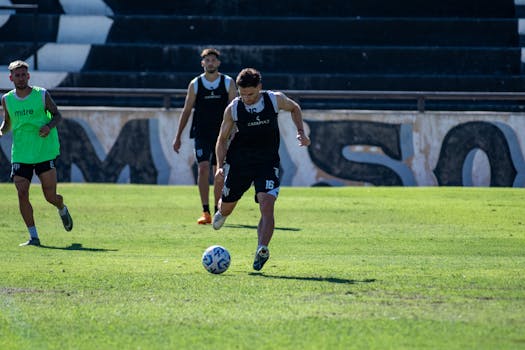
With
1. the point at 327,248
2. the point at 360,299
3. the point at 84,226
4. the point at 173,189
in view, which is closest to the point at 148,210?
the point at 84,226

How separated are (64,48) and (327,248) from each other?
17.6m

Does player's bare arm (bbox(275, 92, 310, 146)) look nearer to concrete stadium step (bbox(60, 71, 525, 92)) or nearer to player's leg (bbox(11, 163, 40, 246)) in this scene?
player's leg (bbox(11, 163, 40, 246))

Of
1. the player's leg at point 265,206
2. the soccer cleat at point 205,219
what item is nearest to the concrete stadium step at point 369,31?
the soccer cleat at point 205,219

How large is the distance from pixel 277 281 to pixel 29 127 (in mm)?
5091

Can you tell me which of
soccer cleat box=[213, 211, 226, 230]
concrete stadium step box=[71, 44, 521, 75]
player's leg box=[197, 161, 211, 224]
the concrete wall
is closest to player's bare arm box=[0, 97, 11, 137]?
player's leg box=[197, 161, 211, 224]

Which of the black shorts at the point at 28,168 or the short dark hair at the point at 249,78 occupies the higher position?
the short dark hair at the point at 249,78

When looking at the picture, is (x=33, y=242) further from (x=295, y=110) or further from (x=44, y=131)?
(x=295, y=110)

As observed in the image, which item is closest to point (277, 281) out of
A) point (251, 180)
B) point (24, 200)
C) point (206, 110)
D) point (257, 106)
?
point (251, 180)

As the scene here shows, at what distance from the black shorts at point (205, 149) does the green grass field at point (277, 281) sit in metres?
0.89

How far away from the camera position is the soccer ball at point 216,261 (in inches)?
390

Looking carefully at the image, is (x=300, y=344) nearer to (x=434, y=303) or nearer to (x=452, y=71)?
(x=434, y=303)

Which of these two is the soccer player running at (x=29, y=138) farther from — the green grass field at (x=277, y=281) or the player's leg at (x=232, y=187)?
the player's leg at (x=232, y=187)

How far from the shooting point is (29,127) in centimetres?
1339

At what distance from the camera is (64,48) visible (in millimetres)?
28672
